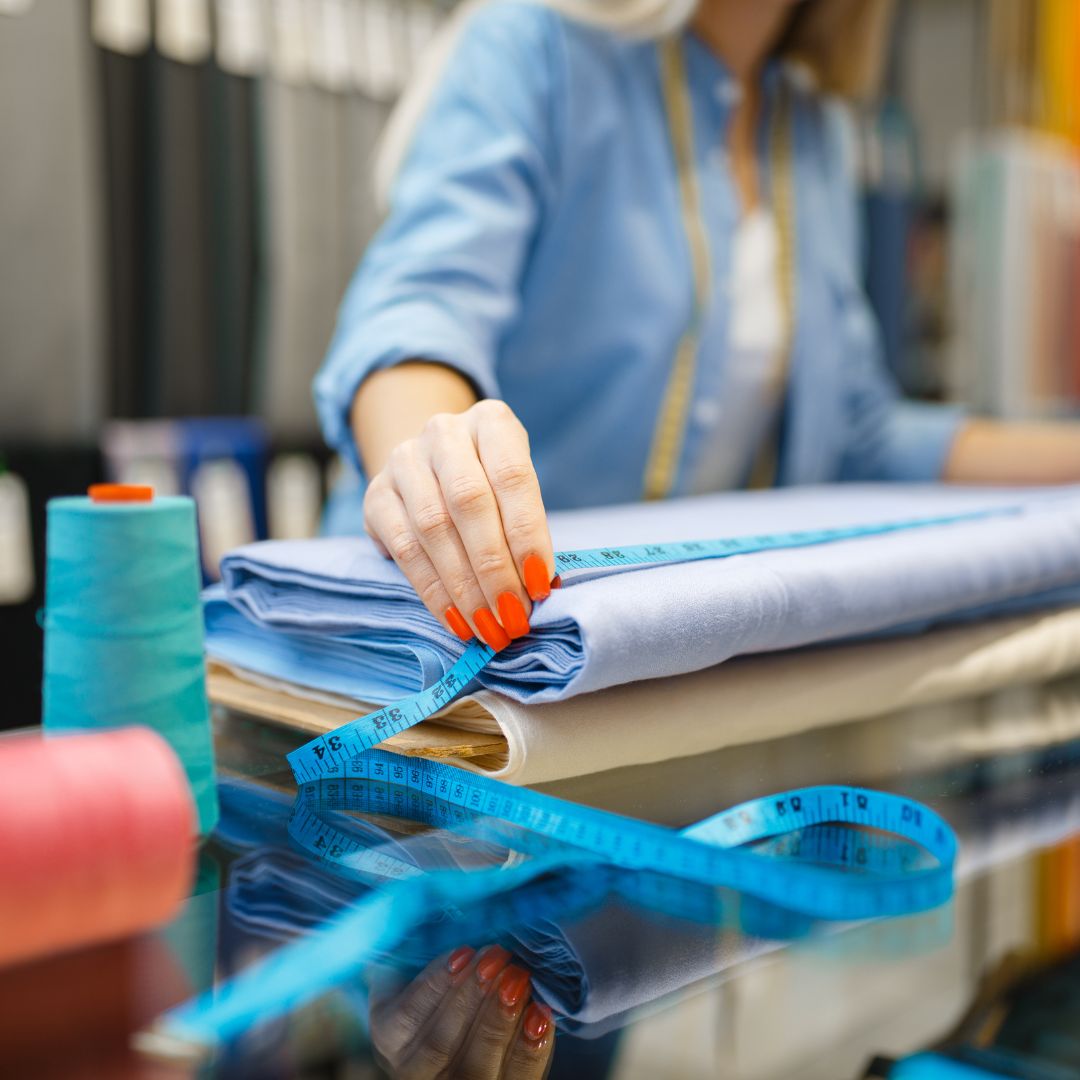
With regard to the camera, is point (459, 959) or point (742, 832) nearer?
point (459, 959)

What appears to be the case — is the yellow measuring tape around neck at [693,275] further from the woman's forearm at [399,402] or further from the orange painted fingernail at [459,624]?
the orange painted fingernail at [459,624]

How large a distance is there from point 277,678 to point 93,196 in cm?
134

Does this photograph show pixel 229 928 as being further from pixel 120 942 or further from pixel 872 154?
pixel 872 154

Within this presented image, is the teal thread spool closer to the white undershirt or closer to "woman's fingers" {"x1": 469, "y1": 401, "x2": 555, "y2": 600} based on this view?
"woman's fingers" {"x1": 469, "y1": 401, "x2": 555, "y2": 600}

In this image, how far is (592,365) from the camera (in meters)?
1.00

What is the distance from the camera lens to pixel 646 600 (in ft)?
1.56

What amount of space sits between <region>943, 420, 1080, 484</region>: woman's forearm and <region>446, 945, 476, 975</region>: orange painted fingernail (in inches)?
33.9

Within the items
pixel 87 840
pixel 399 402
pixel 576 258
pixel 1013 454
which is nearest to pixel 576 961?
pixel 87 840

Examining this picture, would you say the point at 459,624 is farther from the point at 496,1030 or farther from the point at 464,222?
the point at 464,222

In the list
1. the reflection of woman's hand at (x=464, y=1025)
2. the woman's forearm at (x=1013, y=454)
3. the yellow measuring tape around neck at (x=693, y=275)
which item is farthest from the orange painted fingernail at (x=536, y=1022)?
the woman's forearm at (x=1013, y=454)

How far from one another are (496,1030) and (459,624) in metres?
0.20

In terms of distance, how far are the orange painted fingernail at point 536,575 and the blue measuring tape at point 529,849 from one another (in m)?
0.03

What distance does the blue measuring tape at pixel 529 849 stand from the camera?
338 millimetres

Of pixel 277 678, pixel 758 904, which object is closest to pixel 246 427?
pixel 277 678
